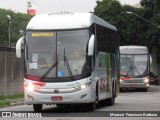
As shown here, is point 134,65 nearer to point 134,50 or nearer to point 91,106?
point 134,50

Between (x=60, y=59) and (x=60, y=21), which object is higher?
(x=60, y=21)

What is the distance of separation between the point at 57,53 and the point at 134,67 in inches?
915

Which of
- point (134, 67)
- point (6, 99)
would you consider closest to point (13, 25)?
point (134, 67)

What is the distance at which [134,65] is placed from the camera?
42812mm

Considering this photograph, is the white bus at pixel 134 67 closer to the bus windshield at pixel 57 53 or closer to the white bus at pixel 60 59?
the white bus at pixel 60 59

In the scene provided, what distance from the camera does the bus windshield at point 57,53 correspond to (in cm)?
1984

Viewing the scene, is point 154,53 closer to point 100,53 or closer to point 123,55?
point 123,55

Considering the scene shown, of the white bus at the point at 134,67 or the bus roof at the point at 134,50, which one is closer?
the white bus at the point at 134,67

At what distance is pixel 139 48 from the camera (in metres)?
42.9

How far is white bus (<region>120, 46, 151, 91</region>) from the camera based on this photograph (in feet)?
140

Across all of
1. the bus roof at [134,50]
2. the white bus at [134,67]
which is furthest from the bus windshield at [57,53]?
the bus roof at [134,50]

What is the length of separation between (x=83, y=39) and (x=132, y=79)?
2271 cm

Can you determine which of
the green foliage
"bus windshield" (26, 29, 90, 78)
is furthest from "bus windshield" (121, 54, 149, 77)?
the green foliage

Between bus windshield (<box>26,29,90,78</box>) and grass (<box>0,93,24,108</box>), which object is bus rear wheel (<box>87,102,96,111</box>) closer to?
bus windshield (<box>26,29,90,78</box>)
